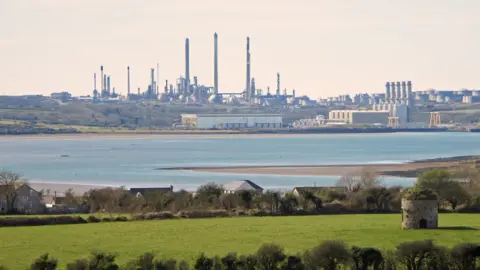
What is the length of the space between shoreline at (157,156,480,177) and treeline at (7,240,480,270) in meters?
27.6

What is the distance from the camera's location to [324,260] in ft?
52.5

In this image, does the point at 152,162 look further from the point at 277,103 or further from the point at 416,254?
the point at 277,103

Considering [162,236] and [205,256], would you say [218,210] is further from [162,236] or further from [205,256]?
[205,256]

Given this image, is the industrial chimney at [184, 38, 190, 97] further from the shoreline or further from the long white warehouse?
the shoreline

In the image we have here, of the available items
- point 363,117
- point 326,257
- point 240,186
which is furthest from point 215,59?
point 326,257

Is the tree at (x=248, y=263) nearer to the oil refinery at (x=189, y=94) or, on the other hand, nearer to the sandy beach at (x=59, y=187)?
the sandy beach at (x=59, y=187)

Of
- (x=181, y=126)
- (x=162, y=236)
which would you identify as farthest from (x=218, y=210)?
(x=181, y=126)

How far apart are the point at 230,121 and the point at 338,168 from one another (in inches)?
2825

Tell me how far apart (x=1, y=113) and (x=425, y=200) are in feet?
333


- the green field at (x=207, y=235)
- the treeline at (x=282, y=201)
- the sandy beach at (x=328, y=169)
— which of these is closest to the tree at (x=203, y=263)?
the green field at (x=207, y=235)

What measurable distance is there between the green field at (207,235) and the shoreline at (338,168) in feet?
71.0

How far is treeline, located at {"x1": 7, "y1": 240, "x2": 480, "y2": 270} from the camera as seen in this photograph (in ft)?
51.1

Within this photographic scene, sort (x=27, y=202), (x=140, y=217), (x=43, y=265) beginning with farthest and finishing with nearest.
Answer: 1. (x=27, y=202)
2. (x=140, y=217)
3. (x=43, y=265)

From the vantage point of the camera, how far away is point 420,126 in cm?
13012
